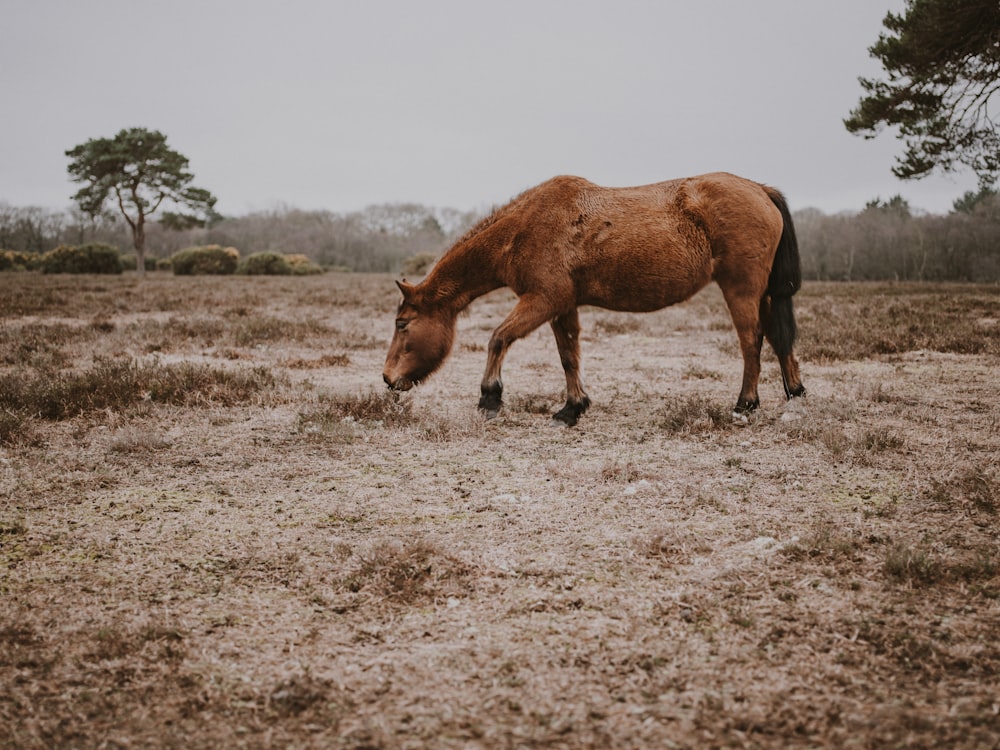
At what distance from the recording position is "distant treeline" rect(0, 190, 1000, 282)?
35844 mm

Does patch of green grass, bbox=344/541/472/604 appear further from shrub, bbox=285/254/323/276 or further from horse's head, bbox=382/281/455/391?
shrub, bbox=285/254/323/276

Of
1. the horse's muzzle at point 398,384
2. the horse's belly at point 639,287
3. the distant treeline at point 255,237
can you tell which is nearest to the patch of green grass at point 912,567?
the horse's belly at point 639,287

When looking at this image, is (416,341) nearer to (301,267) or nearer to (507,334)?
(507,334)

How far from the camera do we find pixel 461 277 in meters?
6.37

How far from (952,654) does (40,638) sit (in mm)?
3430

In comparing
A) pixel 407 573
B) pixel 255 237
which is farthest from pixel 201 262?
pixel 407 573

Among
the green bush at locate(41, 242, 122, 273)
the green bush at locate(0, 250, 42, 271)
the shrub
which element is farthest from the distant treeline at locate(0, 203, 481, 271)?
the green bush at locate(41, 242, 122, 273)

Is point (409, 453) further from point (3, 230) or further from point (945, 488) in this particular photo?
point (3, 230)

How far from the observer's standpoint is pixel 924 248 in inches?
1501

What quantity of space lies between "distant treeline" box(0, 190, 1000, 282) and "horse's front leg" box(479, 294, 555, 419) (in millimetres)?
1304

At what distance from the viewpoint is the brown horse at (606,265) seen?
5812mm

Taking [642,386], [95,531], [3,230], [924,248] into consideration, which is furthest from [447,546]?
[3,230]

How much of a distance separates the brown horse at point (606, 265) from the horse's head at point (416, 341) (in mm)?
10

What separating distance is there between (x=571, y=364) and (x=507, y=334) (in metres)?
0.80
